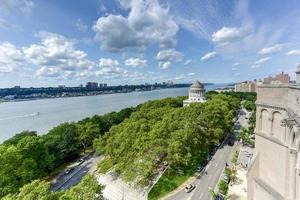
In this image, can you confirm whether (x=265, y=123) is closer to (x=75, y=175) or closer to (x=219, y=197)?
(x=219, y=197)

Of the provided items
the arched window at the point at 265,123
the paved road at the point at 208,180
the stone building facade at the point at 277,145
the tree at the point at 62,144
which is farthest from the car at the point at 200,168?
the tree at the point at 62,144

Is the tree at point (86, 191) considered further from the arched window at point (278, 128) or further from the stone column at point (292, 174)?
the arched window at point (278, 128)

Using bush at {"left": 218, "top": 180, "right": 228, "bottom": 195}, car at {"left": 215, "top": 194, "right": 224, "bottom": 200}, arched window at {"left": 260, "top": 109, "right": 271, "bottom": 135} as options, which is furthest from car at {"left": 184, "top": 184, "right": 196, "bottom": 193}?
arched window at {"left": 260, "top": 109, "right": 271, "bottom": 135}

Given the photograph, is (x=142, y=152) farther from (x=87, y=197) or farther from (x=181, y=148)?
(x=87, y=197)

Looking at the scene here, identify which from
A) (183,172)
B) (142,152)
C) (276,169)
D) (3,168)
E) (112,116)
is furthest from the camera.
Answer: (112,116)

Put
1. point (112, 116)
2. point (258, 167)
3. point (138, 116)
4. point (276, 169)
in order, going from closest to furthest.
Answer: point (276, 169), point (258, 167), point (138, 116), point (112, 116)

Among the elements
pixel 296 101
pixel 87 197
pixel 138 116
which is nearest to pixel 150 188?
pixel 87 197

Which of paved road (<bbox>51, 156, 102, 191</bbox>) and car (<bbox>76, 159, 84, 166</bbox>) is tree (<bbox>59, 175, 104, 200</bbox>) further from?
car (<bbox>76, 159, 84, 166</bbox>)
